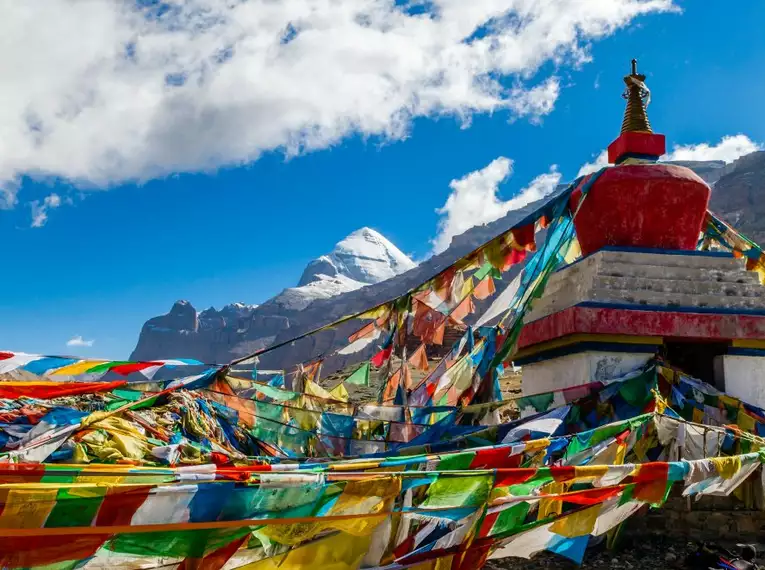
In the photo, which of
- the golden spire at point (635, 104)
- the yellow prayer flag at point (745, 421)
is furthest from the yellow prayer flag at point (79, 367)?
the golden spire at point (635, 104)

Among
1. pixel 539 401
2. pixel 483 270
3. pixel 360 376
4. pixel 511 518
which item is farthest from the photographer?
pixel 360 376

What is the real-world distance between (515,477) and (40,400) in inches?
176

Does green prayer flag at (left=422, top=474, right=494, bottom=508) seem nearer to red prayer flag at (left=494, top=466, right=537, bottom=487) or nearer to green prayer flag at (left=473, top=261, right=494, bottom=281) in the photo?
red prayer flag at (left=494, top=466, right=537, bottom=487)

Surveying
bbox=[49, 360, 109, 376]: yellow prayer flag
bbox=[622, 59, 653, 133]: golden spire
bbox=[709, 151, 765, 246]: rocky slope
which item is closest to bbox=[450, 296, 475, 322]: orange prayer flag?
bbox=[622, 59, 653, 133]: golden spire

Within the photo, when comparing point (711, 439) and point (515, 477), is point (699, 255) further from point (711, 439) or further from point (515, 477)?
point (515, 477)

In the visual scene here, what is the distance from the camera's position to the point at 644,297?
7.24m

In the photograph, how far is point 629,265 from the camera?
7398 millimetres

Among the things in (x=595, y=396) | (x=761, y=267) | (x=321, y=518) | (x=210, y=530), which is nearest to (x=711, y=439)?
(x=595, y=396)

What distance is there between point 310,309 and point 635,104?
100382 millimetres

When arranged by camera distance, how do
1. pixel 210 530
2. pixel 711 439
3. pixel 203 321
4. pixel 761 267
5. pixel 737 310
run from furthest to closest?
1. pixel 203 321
2. pixel 761 267
3. pixel 737 310
4. pixel 711 439
5. pixel 210 530

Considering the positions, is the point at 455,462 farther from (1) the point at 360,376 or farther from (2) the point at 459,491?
(1) the point at 360,376

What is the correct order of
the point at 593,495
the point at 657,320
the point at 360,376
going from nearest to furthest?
the point at 593,495 < the point at 657,320 < the point at 360,376

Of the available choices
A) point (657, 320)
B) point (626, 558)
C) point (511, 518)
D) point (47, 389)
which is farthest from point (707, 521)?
point (47, 389)

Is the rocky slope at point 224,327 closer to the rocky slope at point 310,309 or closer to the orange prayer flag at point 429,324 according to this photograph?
the rocky slope at point 310,309
